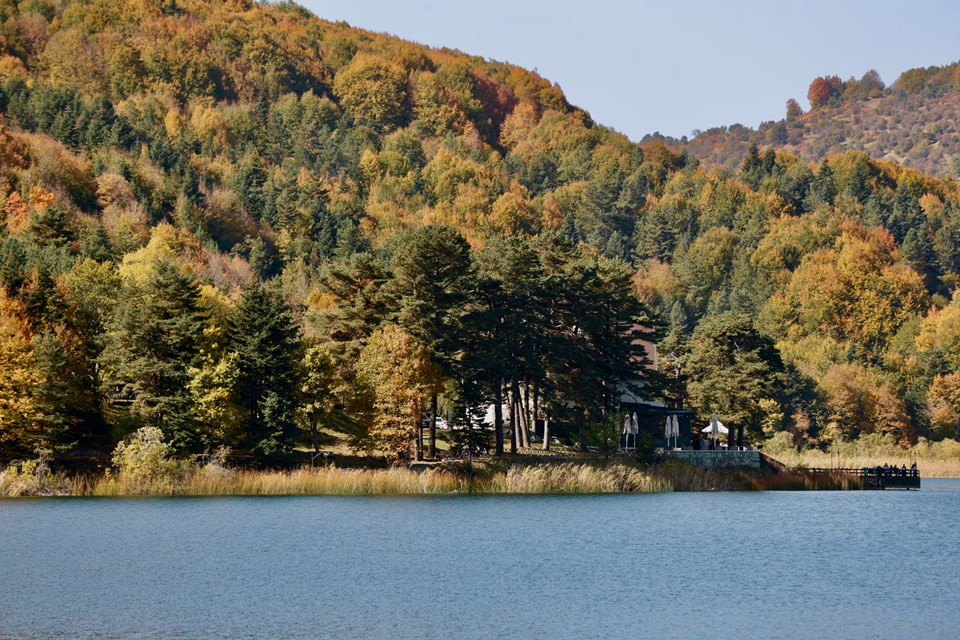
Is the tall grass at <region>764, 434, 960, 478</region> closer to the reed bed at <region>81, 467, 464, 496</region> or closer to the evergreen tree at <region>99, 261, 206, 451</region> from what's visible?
the reed bed at <region>81, 467, 464, 496</region>

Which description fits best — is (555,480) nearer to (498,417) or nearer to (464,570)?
(498,417)

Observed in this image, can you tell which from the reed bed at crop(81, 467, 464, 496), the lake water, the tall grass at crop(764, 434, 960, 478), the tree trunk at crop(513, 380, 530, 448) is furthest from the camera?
the tall grass at crop(764, 434, 960, 478)

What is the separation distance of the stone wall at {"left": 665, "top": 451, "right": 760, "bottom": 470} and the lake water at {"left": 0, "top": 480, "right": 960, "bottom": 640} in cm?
1656

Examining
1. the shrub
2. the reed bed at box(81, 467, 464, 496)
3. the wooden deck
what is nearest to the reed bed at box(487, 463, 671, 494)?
the reed bed at box(81, 467, 464, 496)

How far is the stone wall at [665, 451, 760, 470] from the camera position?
79.9 meters

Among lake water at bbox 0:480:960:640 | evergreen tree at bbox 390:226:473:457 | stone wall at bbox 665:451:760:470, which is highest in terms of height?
evergreen tree at bbox 390:226:473:457

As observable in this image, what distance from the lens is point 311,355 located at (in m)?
73.6

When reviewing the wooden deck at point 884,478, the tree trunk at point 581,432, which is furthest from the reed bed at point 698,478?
the tree trunk at point 581,432

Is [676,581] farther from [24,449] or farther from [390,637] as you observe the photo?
[24,449]

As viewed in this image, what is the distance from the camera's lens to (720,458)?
80.8 metres

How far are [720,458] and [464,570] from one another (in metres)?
42.5

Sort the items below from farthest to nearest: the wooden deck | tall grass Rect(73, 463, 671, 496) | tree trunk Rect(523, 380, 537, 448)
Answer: the wooden deck
tree trunk Rect(523, 380, 537, 448)
tall grass Rect(73, 463, 671, 496)

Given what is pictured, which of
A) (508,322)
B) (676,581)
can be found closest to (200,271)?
(508,322)

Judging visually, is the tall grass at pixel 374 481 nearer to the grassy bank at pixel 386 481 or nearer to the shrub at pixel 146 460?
the grassy bank at pixel 386 481
